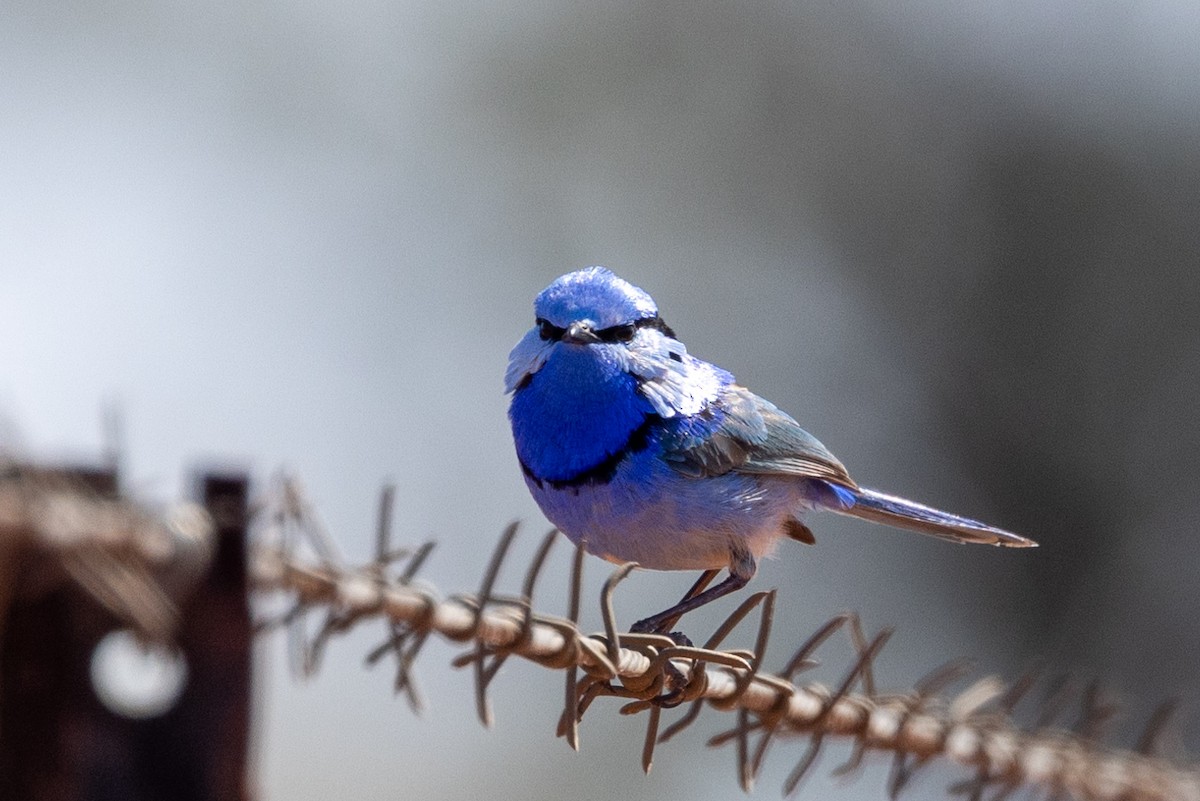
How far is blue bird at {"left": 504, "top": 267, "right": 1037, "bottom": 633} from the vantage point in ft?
10.6

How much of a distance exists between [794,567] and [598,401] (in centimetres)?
689

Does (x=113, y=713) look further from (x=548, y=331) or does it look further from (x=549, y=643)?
(x=548, y=331)

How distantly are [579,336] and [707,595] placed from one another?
0.62 meters

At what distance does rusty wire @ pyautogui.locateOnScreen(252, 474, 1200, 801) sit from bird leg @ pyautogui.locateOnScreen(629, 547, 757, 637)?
384 millimetres

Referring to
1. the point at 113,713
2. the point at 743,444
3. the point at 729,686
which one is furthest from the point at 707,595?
the point at 113,713

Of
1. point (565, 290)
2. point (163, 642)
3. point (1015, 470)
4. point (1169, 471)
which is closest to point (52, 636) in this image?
point (163, 642)

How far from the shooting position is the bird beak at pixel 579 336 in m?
3.30

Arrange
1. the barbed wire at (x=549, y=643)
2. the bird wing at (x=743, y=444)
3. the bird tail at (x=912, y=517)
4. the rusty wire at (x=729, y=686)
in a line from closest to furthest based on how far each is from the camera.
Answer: the barbed wire at (x=549, y=643), the rusty wire at (x=729, y=686), the bird wing at (x=743, y=444), the bird tail at (x=912, y=517)

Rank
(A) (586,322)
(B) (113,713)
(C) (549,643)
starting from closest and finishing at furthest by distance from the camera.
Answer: (B) (113,713), (C) (549,643), (A) (586,322)

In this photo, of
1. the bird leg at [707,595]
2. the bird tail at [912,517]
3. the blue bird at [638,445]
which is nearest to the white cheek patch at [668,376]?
the blue bird at [638,445]

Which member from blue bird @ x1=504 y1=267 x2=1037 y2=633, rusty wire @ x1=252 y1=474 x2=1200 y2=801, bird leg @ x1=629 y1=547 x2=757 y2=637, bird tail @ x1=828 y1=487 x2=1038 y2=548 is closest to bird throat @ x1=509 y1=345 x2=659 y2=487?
blue bird @ x1=504 y1=267 x2=1037 y2=633

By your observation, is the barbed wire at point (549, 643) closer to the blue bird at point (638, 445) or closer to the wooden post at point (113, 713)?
the wooden post at point (113, 713)

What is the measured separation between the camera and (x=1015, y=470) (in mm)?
10445

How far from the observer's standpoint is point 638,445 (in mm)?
3270
